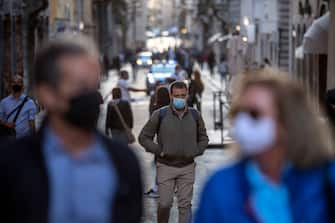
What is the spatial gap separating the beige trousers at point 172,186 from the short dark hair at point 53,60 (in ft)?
23.1

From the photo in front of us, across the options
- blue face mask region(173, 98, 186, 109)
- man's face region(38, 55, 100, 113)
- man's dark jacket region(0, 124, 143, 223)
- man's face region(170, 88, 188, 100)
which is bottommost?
blue face mask region(173, 98, 186, 109)

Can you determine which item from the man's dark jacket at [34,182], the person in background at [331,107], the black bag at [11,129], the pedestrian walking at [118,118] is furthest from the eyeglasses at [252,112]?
the pedestrian walking at [118,118]

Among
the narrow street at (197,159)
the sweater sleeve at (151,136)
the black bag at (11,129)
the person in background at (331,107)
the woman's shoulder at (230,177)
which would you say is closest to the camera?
the woman's shoulder at (230,177)

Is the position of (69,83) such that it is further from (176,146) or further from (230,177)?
(176,146)

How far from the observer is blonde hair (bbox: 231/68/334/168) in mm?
4488

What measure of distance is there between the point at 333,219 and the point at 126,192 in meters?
0.86

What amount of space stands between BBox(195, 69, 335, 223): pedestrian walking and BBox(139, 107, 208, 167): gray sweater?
7.09 meters

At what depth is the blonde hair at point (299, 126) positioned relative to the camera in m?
4.49

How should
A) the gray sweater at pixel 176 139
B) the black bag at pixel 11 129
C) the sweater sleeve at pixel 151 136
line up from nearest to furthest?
the gray sweater at pixel 176 139 < the sweater sleeve at pixel 151 136 < the black bag at pixel 11 129

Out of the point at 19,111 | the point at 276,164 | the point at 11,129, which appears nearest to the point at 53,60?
the point at 276,164

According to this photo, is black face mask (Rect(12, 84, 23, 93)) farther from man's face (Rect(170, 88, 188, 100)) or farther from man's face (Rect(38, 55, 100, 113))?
man's face (Rect(38, 55, 100, 113))

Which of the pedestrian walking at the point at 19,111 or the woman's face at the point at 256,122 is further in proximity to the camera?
the pedestrian walking at the point at 19,111

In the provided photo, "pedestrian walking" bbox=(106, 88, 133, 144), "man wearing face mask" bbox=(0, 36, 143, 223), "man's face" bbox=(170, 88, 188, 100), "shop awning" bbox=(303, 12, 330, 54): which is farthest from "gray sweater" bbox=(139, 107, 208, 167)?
"shop awning" bbox=(303, 12, 330, 54)

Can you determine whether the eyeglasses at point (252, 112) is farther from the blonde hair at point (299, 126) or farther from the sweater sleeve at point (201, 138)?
the sweater sleeve at point (201, 138)
